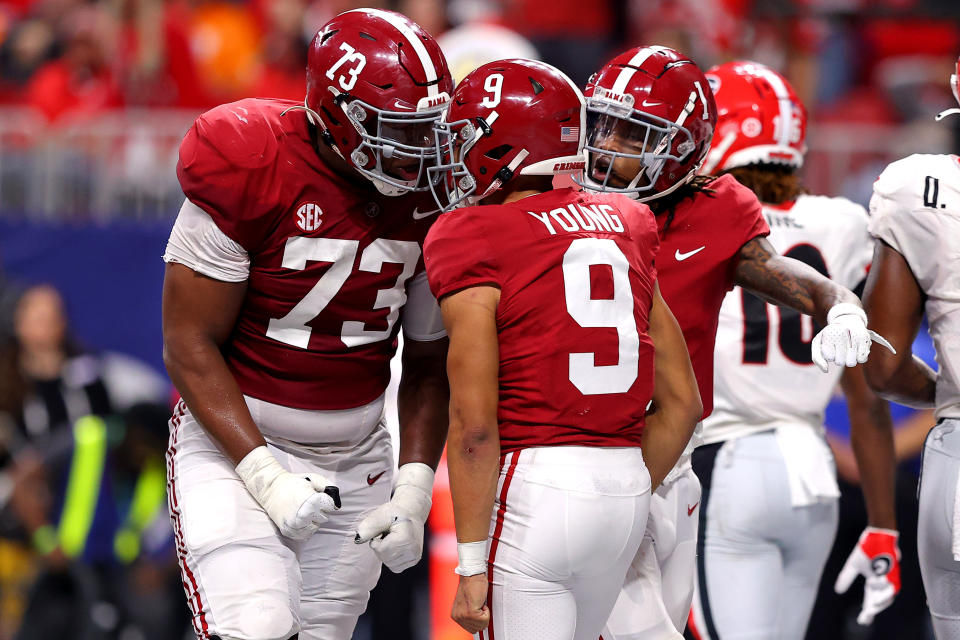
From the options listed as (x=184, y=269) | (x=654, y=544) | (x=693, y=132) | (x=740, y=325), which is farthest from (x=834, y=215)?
(x=184, y=269)

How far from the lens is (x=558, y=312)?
2602 millimetres

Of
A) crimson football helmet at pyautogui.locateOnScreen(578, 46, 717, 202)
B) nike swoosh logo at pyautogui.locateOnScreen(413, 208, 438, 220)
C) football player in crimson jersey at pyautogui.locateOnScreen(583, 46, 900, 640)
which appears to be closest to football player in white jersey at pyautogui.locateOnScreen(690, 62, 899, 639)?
football player in crimson jersey at pyautogui.locateOnScreen(583, 46, 900, 640)

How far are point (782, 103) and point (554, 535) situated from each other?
1.75 m

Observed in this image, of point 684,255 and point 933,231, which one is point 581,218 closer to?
point 684,255

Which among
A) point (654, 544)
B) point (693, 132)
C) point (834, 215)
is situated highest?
point (693, 132)

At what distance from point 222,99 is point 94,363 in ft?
7.35

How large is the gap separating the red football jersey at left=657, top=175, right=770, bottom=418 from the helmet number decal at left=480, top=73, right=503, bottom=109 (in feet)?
1.99

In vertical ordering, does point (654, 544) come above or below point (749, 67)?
below

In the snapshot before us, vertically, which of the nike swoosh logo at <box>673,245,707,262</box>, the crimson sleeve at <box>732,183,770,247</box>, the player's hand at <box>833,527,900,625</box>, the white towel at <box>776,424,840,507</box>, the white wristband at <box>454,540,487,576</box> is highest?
the crimson sleeve at <box>732,183,770,247</box>

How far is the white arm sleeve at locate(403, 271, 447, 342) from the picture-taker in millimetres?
3250

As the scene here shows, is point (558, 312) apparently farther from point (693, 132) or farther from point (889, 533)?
point (889, 533)

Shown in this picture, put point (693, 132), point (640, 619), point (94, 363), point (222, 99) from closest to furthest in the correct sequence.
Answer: point (640, 619) < point (693, 132) < point (94, 363) < point (222, 99)

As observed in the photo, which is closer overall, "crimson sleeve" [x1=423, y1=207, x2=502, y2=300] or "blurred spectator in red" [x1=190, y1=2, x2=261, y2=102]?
"crimson sleeve" [x1=423, y1=207, x2=502, y2=300]

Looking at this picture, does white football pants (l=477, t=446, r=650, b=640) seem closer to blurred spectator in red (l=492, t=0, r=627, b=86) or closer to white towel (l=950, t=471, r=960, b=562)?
white towel (l=950, t=471, r=960, b=562)
